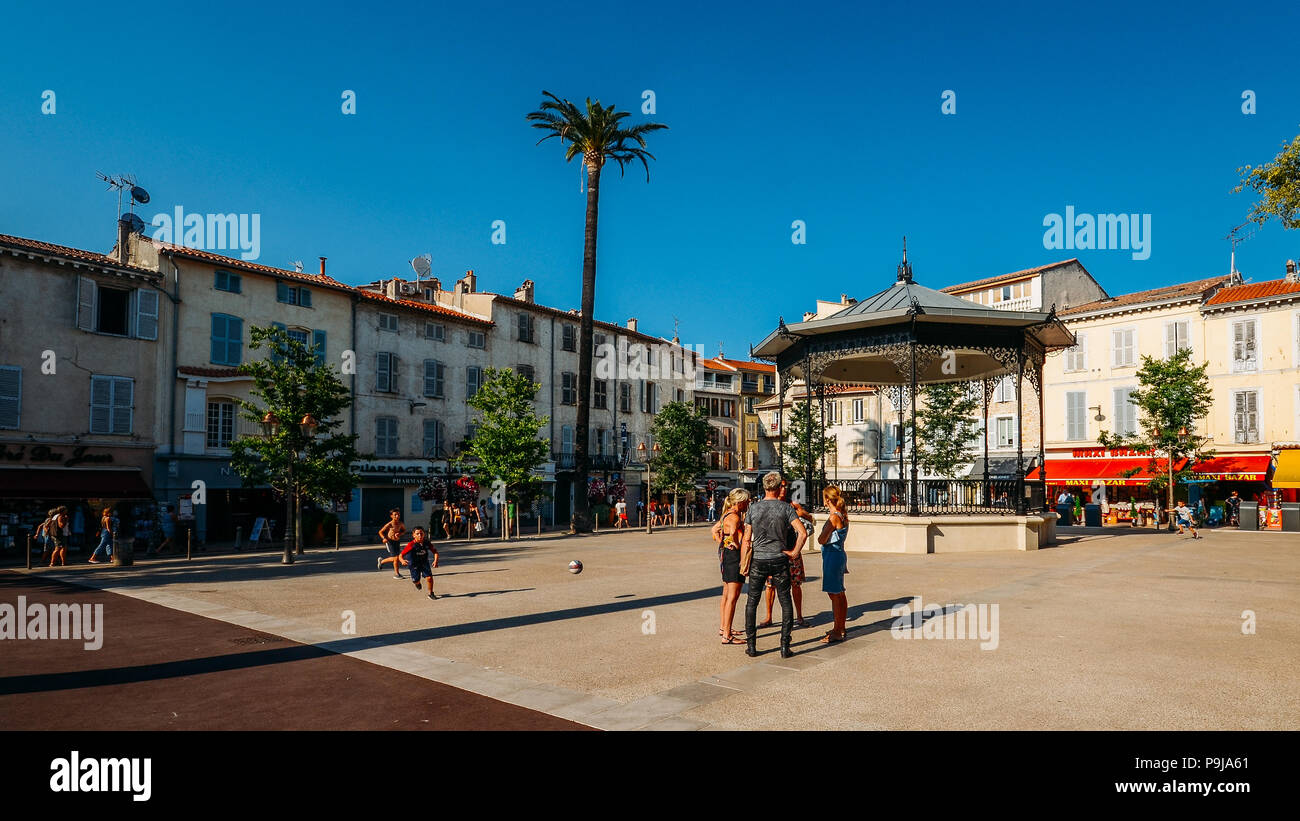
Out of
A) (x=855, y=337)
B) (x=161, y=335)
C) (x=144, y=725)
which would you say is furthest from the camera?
(x=161, y=335)

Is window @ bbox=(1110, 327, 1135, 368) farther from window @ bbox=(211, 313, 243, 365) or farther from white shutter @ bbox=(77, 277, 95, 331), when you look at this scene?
white shutter @ bbox=(77, 277, 95, 331)

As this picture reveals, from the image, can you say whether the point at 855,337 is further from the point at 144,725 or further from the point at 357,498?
the point at 357,498

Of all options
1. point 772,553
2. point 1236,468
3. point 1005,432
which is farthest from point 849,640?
point 1005,432

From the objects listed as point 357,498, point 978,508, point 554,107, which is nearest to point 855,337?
point 978,508

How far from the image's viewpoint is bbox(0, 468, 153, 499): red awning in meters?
24.4

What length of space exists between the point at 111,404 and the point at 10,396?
2796 millimetres

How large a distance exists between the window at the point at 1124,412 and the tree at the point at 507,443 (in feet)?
91.4

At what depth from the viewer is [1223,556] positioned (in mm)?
17688

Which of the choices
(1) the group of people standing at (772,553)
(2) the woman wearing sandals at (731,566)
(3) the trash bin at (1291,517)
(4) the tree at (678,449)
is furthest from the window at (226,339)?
(3) the trash bin at (1291,517)

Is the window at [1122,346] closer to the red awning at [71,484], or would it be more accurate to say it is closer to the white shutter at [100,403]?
the red awning at [71,484]

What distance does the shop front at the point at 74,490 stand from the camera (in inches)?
968

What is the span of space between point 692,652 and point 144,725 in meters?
4.75

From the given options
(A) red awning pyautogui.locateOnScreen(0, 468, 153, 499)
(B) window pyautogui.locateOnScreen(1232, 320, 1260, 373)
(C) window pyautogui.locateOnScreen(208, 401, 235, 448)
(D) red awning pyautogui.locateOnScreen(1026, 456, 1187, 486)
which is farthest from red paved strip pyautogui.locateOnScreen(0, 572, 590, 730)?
(B) window pyautogui.locateOnScreen(1232, 320, 1260, 373)
